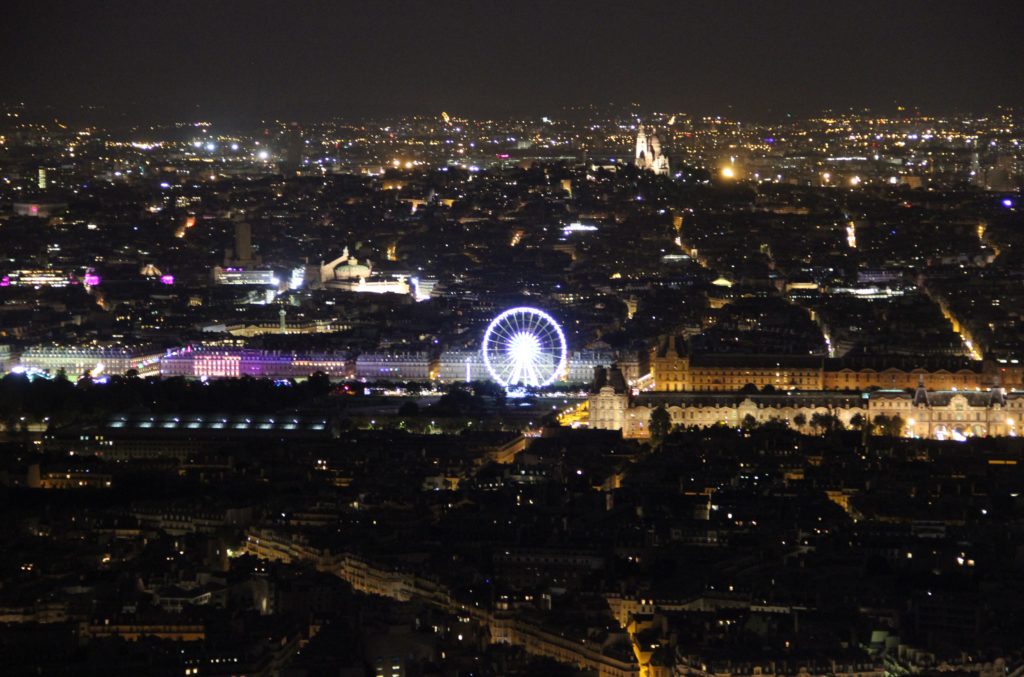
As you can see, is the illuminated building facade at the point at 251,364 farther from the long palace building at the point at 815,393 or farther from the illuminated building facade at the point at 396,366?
the long palace building at the point at 815,393

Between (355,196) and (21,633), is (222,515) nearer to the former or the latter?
(21,633)

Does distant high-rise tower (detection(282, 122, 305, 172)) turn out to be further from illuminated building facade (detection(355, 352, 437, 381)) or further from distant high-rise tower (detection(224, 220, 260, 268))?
illuminated building facade (detection(355, 352, 437, 381))

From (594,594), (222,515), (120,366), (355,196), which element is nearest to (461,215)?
(355,196)

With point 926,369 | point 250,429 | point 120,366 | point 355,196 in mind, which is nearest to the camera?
point 250,429

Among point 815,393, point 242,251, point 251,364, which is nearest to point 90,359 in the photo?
point 251,364

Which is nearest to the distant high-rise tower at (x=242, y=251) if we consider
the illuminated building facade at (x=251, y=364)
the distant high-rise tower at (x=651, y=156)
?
the illuminated building facade at (x=251, y=364)

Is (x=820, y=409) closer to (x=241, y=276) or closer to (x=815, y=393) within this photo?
(x=815, y=393)
